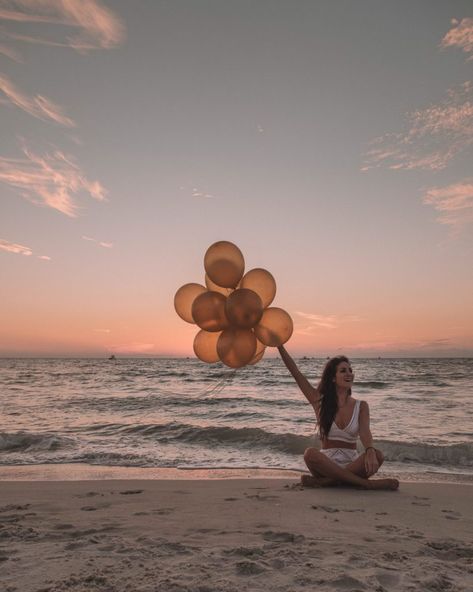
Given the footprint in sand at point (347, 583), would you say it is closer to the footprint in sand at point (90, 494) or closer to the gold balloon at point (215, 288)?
the gold balloon at point (215, 288)

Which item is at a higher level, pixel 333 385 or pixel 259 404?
pixel 333 385

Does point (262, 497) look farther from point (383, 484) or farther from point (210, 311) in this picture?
point (210, 311)

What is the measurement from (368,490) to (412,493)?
0.48 metres

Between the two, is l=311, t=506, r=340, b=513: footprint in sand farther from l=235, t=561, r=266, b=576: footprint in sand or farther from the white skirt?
l=235, t=561, r=266, b=576: footprint in sand

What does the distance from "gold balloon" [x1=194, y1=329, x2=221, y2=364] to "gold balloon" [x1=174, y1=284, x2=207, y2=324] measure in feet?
0.64

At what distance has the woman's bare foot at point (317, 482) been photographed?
5344 mm

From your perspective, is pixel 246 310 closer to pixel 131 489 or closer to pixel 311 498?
pixel 311 498

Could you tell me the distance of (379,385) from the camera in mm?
27000

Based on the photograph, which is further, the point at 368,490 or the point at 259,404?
the point at 259,404

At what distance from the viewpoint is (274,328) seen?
4977mm

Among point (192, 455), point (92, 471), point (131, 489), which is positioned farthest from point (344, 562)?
point (192, 455)

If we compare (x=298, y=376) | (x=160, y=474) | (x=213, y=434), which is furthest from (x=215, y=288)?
(x=213, y=434)

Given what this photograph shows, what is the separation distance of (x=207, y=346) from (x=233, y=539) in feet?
7.00

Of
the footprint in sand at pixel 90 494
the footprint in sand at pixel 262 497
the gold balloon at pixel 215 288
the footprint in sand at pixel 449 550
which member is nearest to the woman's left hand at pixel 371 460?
the footprint in sand at pixel 262 497
